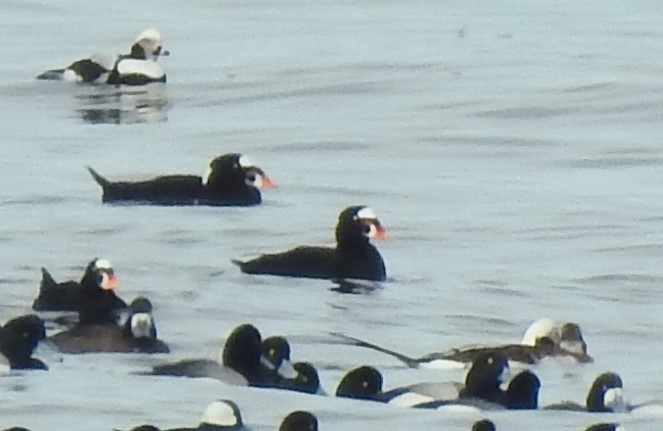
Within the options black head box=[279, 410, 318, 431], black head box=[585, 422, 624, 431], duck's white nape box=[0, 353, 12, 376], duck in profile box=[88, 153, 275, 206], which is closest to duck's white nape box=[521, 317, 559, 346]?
black head box=[585, 422, 624, 431]

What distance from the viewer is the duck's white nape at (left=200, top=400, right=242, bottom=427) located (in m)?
13.8

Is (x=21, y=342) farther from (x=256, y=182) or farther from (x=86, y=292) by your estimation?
(x=256, y=182)

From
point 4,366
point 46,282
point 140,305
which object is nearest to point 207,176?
point 46,282

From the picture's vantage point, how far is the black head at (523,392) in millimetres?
15359

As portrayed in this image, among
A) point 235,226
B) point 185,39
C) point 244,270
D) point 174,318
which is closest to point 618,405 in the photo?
point 174,318

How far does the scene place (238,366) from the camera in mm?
15883

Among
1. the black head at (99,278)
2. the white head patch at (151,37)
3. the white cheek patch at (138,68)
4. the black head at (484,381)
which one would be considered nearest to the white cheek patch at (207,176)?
the black head at (99,278)

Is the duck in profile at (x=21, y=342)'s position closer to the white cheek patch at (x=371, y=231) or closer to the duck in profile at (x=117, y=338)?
the duck in profile at (x=117, y=338)

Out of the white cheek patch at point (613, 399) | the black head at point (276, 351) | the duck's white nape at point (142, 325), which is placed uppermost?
the duck's white nape at point (142, 325)

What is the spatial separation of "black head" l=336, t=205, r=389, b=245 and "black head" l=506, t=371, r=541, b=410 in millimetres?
4718

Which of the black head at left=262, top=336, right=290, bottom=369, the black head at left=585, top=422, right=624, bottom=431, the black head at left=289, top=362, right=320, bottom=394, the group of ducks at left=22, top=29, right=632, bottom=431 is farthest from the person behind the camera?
the black head at left=262, top=336, right=290, bottom=369

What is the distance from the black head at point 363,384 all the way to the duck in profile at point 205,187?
7105 mm

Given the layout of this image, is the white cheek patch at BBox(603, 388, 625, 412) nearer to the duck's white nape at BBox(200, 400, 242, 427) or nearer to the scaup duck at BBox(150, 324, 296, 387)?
the scaup duck at BBox(150, 324, 296, 387)

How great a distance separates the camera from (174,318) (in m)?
17.8
